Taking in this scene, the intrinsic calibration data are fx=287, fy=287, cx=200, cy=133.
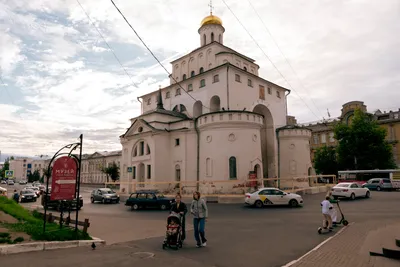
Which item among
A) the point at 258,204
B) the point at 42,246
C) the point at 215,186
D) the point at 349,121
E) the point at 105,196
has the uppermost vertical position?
the point at 349,121

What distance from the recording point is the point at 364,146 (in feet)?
132

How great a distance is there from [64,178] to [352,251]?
8.91 m

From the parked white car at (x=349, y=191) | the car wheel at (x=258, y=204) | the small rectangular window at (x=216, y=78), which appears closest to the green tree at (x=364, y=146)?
the parked white car at (x=349, y=191)

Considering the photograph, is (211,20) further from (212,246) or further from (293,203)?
(212,246)

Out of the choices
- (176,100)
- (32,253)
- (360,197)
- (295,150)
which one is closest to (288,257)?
(32,253)

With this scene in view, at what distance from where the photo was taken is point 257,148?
2858cm

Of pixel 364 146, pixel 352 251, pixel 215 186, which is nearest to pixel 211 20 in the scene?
pixel 215 186

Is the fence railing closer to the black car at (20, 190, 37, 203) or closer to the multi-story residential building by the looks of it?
the black car at (20, 190, 37, 203)

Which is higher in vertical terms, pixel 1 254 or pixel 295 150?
pixel 295 150

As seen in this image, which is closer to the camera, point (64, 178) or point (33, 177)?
point (64, 178)

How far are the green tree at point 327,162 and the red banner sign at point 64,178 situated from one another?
46.0 m

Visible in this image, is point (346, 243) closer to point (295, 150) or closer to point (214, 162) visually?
point (214, 162)

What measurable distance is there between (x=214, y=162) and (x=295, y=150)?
11.9 m

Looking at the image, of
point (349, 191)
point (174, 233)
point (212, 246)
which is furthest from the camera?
point (349, 191)
